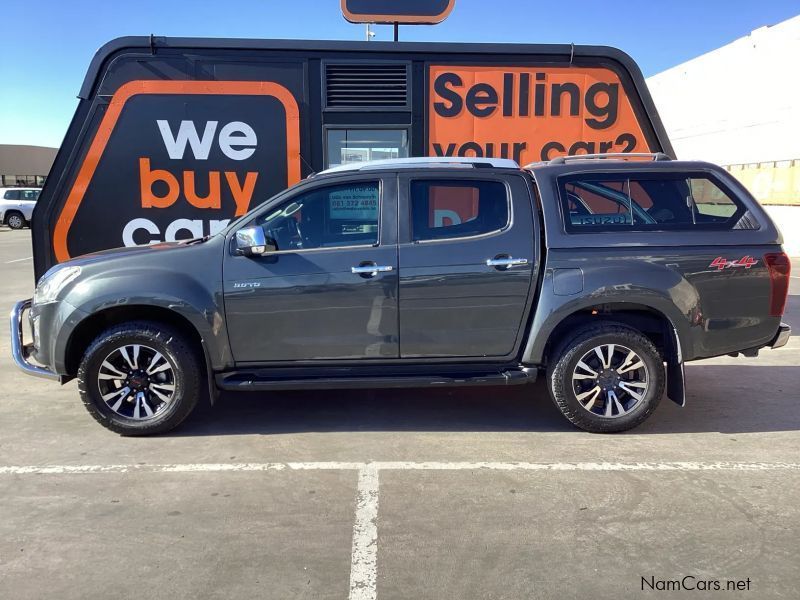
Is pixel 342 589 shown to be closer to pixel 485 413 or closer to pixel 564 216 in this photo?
pixel 485 413

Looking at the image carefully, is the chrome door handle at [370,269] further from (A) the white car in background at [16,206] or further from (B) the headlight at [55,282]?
(A) the white car in background at [16,206]

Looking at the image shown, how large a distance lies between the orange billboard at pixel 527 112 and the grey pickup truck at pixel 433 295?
197cm

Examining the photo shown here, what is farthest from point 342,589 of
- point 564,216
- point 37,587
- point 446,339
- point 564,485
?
point 564,216

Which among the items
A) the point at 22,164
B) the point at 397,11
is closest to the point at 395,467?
the point at 397,11

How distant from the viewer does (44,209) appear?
20.1 ft

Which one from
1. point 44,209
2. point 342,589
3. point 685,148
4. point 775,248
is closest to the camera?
point 342,589

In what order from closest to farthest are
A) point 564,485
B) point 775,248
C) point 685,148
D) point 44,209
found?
point 564,485 → point 775,248 → point 44,209 → point 685,148

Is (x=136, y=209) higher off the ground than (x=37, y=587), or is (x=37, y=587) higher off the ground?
(x=136, y=209)

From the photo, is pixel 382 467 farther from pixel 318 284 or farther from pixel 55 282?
pixel 55 282

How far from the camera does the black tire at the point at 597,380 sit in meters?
4.66

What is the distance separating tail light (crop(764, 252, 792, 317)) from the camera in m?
4.62

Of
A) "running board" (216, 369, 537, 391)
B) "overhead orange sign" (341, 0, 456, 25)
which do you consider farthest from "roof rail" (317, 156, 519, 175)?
"overhead orange sign" (341, 0, 456, 25)

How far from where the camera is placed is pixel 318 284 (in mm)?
4566

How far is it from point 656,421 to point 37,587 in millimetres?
4145
